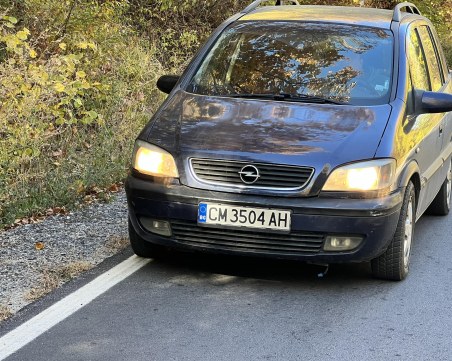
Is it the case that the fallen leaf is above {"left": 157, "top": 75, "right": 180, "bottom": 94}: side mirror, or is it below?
below

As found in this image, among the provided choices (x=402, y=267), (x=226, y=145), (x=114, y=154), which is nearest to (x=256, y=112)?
(x=226, y=145)

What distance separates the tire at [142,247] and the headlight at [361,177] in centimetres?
133

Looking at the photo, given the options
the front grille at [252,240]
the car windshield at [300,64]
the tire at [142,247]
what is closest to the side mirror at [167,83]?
the car windshield at [300,64]

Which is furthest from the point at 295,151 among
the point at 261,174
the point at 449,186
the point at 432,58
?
the point at 449,186

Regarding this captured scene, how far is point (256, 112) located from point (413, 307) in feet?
5.22

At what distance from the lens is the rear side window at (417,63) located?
6.82m

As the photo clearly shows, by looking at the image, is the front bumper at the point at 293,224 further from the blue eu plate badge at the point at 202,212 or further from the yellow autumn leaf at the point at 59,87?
the yellow autumn leaf at the point at 59,87

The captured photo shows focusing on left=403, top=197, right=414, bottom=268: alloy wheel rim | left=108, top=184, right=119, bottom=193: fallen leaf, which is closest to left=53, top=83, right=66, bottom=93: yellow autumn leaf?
left=108, top=184, right=119, bottom=193: fallen leaf

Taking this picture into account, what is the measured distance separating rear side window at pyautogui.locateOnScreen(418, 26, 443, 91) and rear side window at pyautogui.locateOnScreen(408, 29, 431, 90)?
0.19 m

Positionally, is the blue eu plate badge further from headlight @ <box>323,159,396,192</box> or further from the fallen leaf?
the fallen leaf

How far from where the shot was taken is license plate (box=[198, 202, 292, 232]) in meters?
5.47

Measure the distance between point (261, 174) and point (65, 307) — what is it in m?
1.36

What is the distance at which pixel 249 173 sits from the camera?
5539 millimetres

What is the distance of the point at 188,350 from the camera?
182 inches
